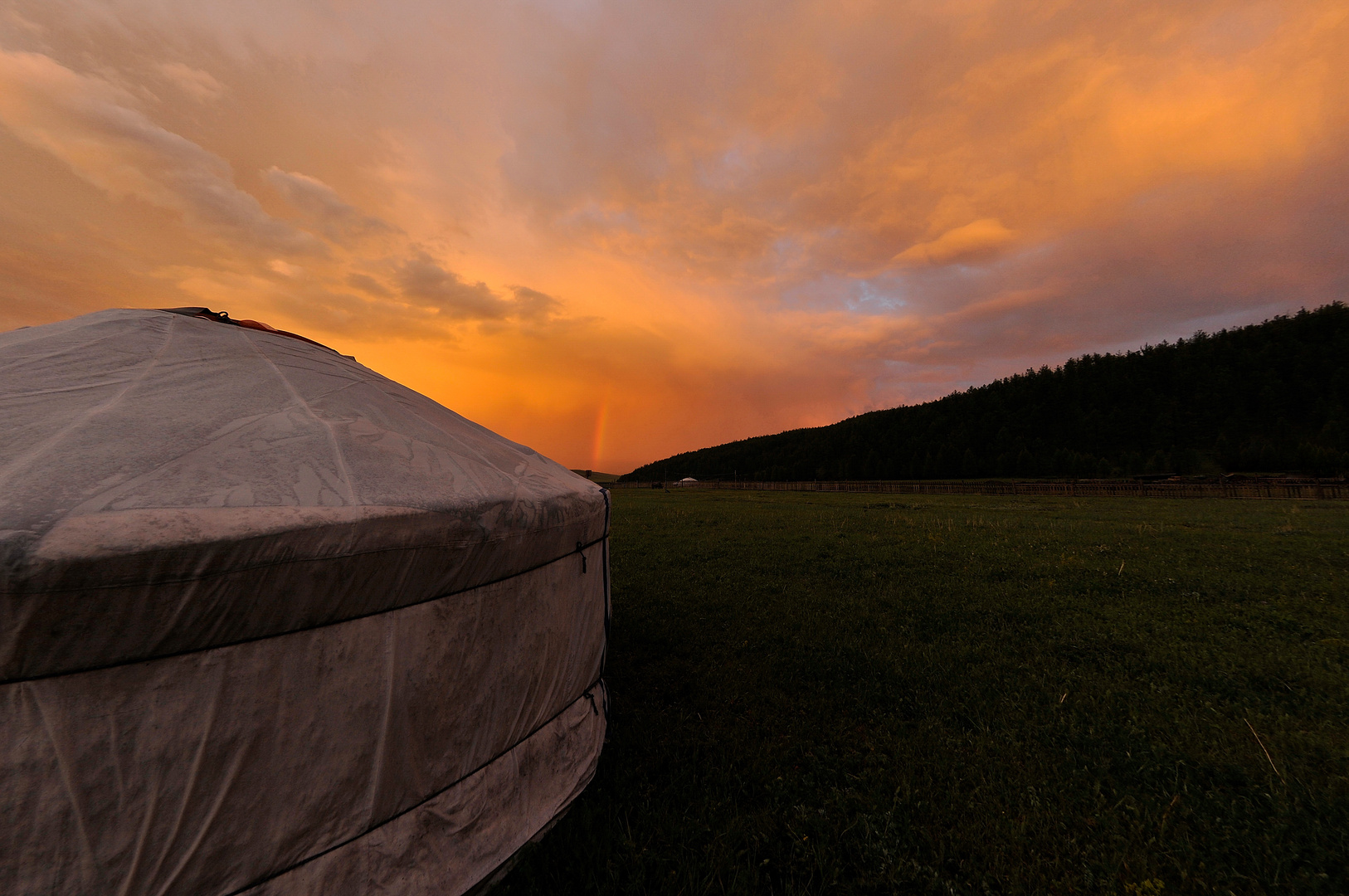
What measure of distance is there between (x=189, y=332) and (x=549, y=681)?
10.7 ft

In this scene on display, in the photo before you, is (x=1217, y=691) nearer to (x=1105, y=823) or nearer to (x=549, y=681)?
(x=1105, y=823)

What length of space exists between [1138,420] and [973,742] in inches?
3834

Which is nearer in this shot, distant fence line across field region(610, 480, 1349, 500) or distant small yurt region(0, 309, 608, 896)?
distant small yurt region(0, 309, 608, 896)

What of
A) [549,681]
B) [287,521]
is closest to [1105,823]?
[549,681]

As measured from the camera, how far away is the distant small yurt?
1.50 metres

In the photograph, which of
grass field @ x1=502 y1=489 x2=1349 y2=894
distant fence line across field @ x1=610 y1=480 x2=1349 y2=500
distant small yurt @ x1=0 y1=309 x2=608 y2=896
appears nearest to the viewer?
distant small yurt @ x1=0 y1=309 x2=608 y2=896

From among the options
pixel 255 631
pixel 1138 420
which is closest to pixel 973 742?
pixel 255 631

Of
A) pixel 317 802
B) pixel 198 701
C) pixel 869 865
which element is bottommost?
pixel 869 865

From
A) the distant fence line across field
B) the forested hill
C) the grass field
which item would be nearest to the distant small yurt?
the grass field

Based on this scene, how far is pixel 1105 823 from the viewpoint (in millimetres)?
2611

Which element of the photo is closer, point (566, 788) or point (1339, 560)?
point (566, 788)

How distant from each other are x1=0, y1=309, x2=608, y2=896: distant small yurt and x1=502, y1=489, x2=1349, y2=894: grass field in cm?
76

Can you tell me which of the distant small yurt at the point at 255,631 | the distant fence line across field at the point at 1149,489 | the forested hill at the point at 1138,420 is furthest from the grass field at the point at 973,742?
the forested hill at the point at 1138,420

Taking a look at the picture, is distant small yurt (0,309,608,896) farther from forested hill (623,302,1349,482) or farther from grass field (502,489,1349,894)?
forested hill (623,302,1349,482)
